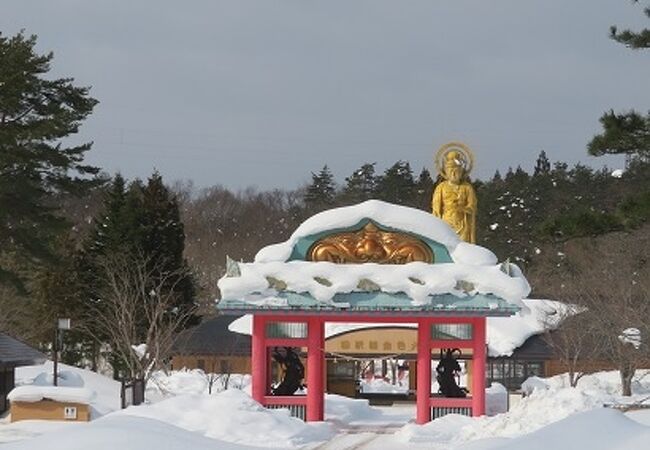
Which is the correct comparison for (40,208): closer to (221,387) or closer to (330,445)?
(330,445)

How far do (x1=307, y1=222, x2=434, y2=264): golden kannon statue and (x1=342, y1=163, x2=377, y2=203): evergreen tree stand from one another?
47.1 metres

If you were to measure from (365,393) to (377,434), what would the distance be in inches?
558

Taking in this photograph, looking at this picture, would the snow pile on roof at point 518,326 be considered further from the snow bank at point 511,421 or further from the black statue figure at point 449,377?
the snow bank at point 511,421

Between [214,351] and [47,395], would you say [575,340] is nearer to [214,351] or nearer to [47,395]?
Result: [214,351]

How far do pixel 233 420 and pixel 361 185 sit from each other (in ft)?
175

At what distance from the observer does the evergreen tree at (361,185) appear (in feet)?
237

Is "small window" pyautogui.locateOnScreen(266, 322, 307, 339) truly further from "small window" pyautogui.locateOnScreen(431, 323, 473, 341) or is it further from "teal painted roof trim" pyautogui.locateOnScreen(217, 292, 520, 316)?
"small window" pyautogui.locateOnScreen(431, 323, 473, 341)

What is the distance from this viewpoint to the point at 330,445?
68.5 feet

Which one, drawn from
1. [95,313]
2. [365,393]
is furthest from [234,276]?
[95,313]

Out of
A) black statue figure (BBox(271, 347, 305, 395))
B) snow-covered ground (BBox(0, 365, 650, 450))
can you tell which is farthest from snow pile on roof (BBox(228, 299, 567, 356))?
black statue figure (BBox(271, 347, 305, 395))

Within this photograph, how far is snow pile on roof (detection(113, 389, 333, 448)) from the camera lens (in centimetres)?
2020

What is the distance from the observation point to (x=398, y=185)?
71.8 m

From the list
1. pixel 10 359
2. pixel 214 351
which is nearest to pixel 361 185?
pixel 214 351

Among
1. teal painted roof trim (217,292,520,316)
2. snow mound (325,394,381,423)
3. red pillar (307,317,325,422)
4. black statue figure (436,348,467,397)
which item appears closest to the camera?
teal painted roof trim (217,292,520,316)
